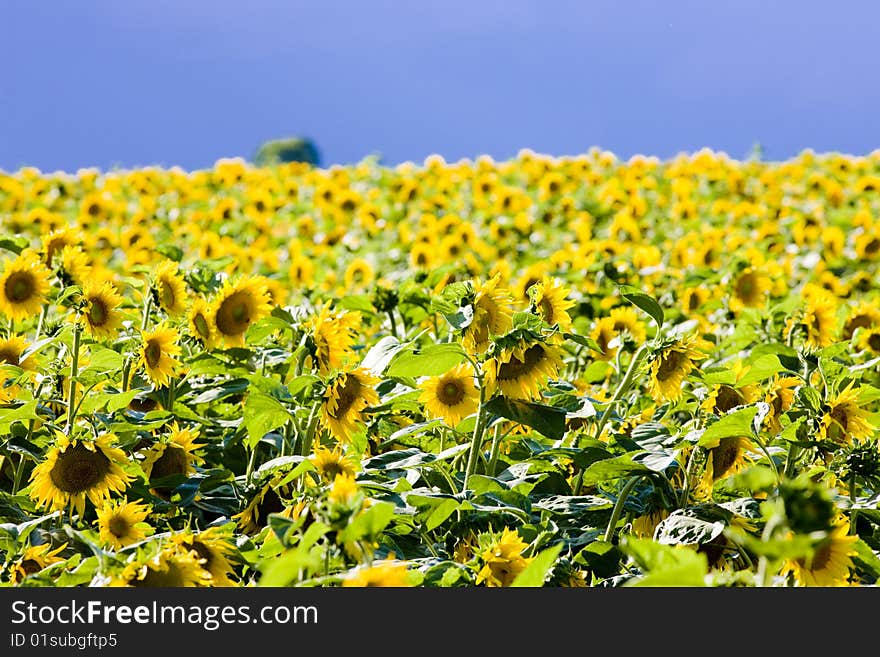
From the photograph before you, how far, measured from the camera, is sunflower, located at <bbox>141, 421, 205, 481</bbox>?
2.72 meters

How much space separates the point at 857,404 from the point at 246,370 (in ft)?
5.69

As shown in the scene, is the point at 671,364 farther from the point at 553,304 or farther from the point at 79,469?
the point at 79,469

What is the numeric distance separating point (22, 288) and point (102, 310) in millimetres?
373

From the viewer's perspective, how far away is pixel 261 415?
2.46 meters

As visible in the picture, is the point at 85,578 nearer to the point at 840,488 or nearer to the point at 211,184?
the point at 840,488

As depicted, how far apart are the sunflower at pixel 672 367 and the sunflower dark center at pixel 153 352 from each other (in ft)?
4.26

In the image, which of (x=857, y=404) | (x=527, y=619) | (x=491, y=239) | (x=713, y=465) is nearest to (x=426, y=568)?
(x=527, y=619)

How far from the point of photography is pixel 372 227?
7871 mm

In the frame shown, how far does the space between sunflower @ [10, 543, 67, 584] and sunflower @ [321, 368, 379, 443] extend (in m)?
0.64

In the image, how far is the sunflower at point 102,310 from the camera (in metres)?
3.00

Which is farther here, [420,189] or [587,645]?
[420,189]

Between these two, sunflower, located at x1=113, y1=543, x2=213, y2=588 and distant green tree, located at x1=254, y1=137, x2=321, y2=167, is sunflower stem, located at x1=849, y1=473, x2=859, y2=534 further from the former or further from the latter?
distant green tree, located at x1=254, y1=137, x2=321, y2=167

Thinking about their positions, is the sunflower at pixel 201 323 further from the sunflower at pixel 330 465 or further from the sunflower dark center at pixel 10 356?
the sunflower at pixel 330 465

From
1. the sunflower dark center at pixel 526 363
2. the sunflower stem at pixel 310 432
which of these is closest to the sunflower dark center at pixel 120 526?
the sunflower stem at pixel 310 432
